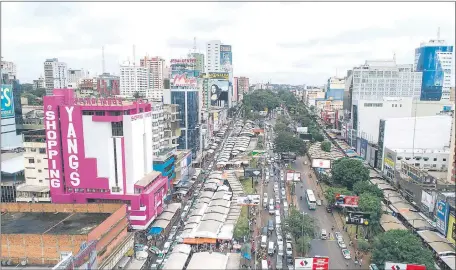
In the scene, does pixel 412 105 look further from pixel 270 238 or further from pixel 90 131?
A: pixel 90 131

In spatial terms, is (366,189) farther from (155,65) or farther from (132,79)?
(155,65)

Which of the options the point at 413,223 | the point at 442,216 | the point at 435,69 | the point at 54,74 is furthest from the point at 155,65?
the point at 442,216

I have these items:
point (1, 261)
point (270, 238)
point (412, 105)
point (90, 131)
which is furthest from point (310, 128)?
point (1, 261)

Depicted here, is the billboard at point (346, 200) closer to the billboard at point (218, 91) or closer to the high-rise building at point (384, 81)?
the high-rise building at point (384, 81)

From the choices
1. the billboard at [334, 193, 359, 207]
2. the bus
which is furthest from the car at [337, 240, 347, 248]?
the bus

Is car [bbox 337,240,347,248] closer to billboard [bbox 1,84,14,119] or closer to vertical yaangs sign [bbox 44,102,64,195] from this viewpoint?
vertical yaangs sign [bbox 44,102,64,195]
